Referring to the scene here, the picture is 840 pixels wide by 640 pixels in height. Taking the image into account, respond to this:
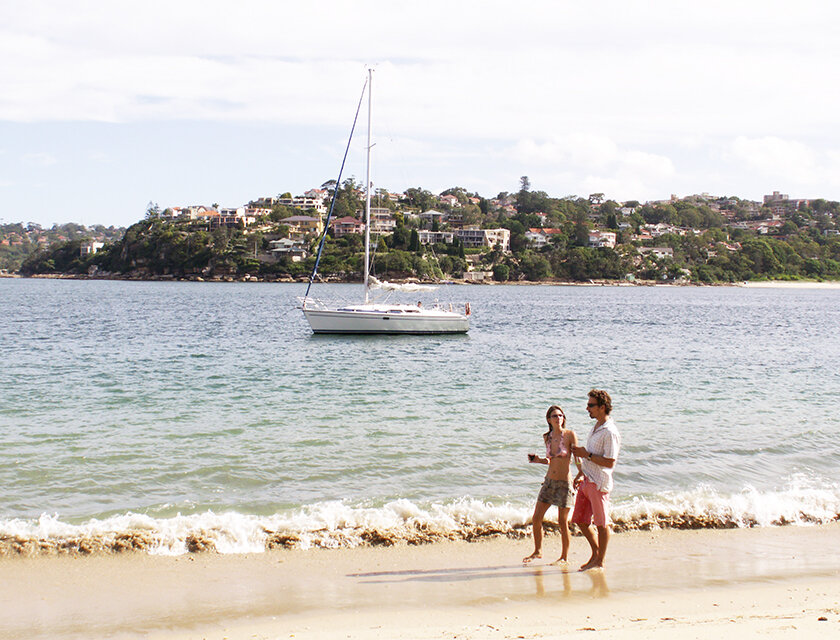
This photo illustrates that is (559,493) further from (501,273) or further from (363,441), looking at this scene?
(501,273)

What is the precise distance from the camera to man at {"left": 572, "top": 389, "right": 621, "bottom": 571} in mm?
6738

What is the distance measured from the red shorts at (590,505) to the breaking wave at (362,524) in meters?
1.41

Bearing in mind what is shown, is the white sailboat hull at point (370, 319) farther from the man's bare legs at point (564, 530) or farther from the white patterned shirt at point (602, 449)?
the white patterned shirt at point (602, 449)

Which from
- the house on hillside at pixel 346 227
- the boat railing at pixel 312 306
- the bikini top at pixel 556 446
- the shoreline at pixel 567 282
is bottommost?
the bikini top at pixel 556 446

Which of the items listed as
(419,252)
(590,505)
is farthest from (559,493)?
(419,252)

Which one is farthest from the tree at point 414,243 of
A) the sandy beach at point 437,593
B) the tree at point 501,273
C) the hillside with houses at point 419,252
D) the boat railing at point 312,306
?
the sandy beach at point 437,593

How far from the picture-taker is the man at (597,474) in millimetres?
6738

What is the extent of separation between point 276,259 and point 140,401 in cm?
14589

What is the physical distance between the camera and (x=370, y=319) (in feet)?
118

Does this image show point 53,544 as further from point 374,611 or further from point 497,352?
point 497,352

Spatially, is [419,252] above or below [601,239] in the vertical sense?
below

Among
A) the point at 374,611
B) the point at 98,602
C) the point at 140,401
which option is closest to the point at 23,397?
the point at 140,401

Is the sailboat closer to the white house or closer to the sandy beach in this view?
the sandy beach

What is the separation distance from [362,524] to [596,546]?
9.06 feet
